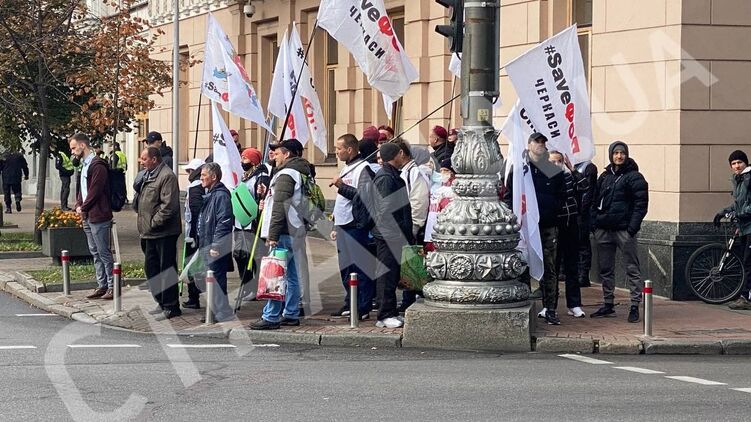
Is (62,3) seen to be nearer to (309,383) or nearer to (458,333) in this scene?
(458,333)

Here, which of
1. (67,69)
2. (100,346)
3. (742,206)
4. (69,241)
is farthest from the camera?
(67,69)

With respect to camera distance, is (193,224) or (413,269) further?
(193,224)

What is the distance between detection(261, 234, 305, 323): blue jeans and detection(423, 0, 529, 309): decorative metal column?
56.5 inches

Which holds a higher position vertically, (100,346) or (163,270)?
(163,270)

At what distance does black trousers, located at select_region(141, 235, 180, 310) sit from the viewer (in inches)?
551

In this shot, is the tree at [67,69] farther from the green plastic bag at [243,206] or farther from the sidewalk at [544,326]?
the green plastic bag at [243,206]

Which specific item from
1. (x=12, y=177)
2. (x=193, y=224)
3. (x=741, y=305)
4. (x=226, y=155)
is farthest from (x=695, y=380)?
(x=12, y=177)

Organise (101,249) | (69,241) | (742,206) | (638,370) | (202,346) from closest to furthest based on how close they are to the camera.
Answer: (638,370), (202,346), (742,206), (101,249), (69,241)

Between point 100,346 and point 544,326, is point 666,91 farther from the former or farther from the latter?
point 100,346

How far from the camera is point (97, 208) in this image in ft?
50.9

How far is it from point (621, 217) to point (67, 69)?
1241cm

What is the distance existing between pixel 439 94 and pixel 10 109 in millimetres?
7504

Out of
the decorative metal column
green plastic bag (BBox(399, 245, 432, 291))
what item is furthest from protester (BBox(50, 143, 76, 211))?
the decorative metal column

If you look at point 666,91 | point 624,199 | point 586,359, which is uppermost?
point 666,91
